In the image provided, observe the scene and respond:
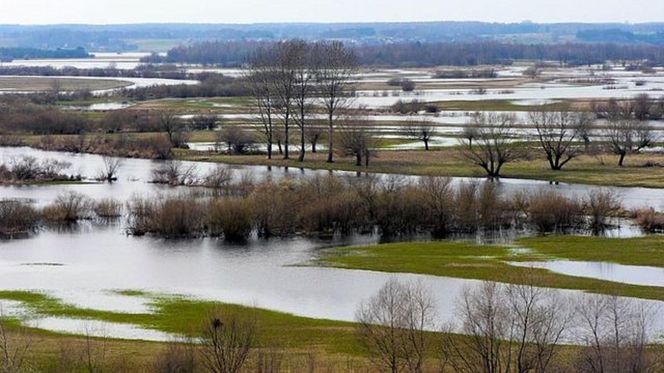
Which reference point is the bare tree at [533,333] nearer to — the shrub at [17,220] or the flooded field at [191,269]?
the flooded field at [191,269]

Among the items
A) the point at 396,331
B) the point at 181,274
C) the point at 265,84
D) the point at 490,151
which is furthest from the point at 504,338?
the point at 265,84

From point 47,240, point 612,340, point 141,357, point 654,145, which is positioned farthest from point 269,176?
point 612,340

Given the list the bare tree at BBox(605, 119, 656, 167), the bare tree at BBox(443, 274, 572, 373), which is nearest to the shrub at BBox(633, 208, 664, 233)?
the bare tree at BBox(605, 119, 656, 167)

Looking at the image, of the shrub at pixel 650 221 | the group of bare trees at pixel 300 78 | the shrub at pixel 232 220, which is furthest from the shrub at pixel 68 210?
the shrub at pixel 650 221

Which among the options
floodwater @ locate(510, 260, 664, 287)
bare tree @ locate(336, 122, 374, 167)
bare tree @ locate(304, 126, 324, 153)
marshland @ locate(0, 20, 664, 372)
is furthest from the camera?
bare tree @ locate(304, 126, 324, 153)

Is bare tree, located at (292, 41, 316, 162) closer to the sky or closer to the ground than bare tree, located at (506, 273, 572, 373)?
closer to the sky

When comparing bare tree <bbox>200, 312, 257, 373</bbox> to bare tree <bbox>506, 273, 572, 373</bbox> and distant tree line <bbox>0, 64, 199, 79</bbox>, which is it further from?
distant tree line <bbox>0, 64, 199, 79</bbox>
